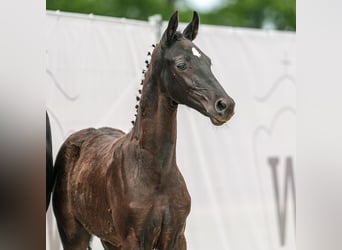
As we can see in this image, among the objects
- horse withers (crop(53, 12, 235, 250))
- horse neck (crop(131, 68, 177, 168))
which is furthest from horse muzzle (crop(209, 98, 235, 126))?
horse neck (crop(131, 68, 177, 168))

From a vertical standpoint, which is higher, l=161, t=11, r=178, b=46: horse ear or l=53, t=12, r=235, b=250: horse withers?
l=161, t=11, r=178, b=46: horse ear

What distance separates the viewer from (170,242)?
1.02m

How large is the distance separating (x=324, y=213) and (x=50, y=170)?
79 centimetres

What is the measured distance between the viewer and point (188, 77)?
0.96m

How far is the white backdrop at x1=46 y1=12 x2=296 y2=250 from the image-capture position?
173 centimetres

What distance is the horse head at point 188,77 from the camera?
36.1 inches

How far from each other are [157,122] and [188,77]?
11cm

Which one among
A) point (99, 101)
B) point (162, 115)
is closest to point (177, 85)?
point (162, 115)

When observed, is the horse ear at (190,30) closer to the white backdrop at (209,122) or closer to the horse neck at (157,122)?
the horse neck at (157,122)

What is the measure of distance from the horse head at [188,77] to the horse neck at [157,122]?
2cm

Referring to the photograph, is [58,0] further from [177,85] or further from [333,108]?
[333,108]

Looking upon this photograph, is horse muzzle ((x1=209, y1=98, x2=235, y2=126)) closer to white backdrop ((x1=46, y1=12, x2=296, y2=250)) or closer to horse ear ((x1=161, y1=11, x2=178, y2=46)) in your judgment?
horse ear ((x1=161, y1=11, x2=178, y2=46))

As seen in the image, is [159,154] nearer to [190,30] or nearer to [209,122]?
[190,30]

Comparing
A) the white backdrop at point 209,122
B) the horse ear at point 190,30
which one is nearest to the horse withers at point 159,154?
the horse ear at point 190,30
